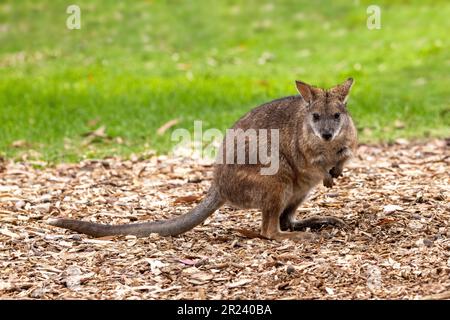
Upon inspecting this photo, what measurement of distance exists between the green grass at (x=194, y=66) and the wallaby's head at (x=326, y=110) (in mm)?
3267

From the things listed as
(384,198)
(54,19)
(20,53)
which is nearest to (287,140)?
(384,198)

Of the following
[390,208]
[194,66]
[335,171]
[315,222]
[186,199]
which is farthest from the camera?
[194,66]

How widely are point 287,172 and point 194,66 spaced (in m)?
7.37

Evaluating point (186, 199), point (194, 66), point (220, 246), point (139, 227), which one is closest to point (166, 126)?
point (186, 199)

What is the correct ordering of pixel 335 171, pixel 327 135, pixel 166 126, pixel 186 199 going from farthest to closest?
pixel 166 126, pixel 186 199, pixel 335 171, pixel 327 135

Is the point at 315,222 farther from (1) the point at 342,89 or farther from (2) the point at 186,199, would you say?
(2) the point at 186,199

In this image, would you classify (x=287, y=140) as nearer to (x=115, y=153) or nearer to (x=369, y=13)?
(x=115, y=153)

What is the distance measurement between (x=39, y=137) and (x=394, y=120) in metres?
3.93

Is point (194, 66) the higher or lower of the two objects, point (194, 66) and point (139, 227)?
the higher

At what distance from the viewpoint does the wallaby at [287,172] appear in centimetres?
537

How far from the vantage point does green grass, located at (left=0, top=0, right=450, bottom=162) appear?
949 cm

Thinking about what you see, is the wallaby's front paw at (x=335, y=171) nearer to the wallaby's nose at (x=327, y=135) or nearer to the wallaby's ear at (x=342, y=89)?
the wallaby's nose at (x=327, y=135)

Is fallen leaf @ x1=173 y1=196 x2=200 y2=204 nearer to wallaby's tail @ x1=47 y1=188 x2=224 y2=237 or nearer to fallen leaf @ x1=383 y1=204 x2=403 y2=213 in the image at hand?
wallaby's tail @ x1=47 y1=188 x2=224 y2=237

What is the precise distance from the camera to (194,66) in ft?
41.3
